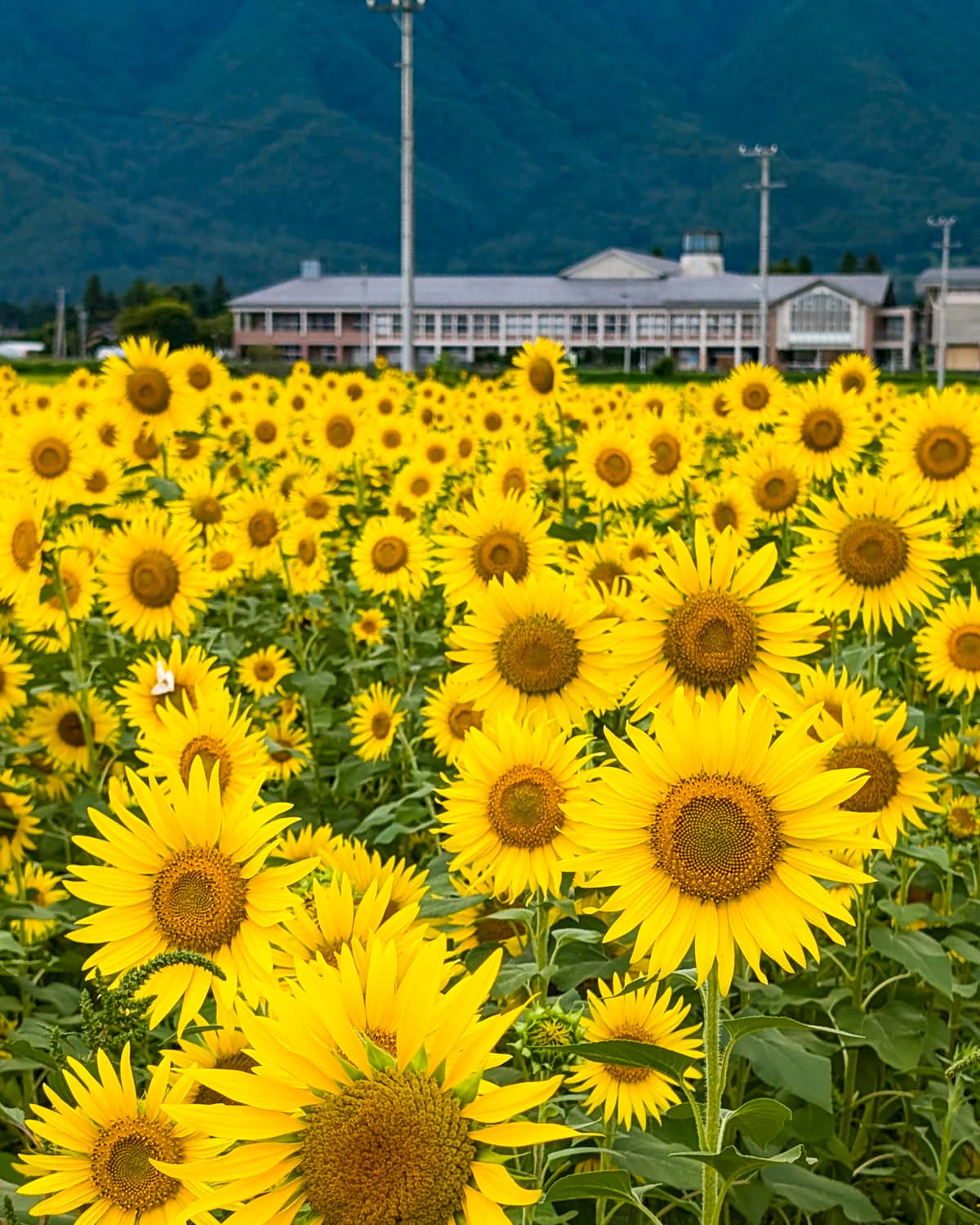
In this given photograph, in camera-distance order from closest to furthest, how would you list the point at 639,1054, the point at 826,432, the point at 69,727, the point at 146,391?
the point at 639,1054 → the point at 69,727 → the point at 826,432 → the point at 146,391

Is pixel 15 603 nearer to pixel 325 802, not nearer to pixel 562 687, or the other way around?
pixel 325 802

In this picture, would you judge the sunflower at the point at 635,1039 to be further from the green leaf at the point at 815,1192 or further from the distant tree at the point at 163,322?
the distant tree at the point at 163,322

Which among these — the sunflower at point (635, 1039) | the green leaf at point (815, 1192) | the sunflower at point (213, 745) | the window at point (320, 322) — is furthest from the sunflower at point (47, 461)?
the window at point (320, 322)

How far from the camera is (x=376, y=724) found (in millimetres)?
5438

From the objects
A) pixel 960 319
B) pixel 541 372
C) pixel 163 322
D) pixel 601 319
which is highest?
pixel 960 319

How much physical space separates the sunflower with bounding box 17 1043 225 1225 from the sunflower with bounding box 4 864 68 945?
1578 millimetres

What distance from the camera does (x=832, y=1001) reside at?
325cm

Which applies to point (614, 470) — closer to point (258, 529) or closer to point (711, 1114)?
point (258, 529)

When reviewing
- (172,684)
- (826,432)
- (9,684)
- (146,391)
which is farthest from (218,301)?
(172,684)

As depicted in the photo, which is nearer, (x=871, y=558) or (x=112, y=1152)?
(x=112, y=1152)

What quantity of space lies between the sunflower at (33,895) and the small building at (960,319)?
108 meters

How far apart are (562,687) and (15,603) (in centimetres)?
296


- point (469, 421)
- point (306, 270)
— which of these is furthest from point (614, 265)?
point (469, 421)

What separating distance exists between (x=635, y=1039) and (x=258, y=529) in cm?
472
